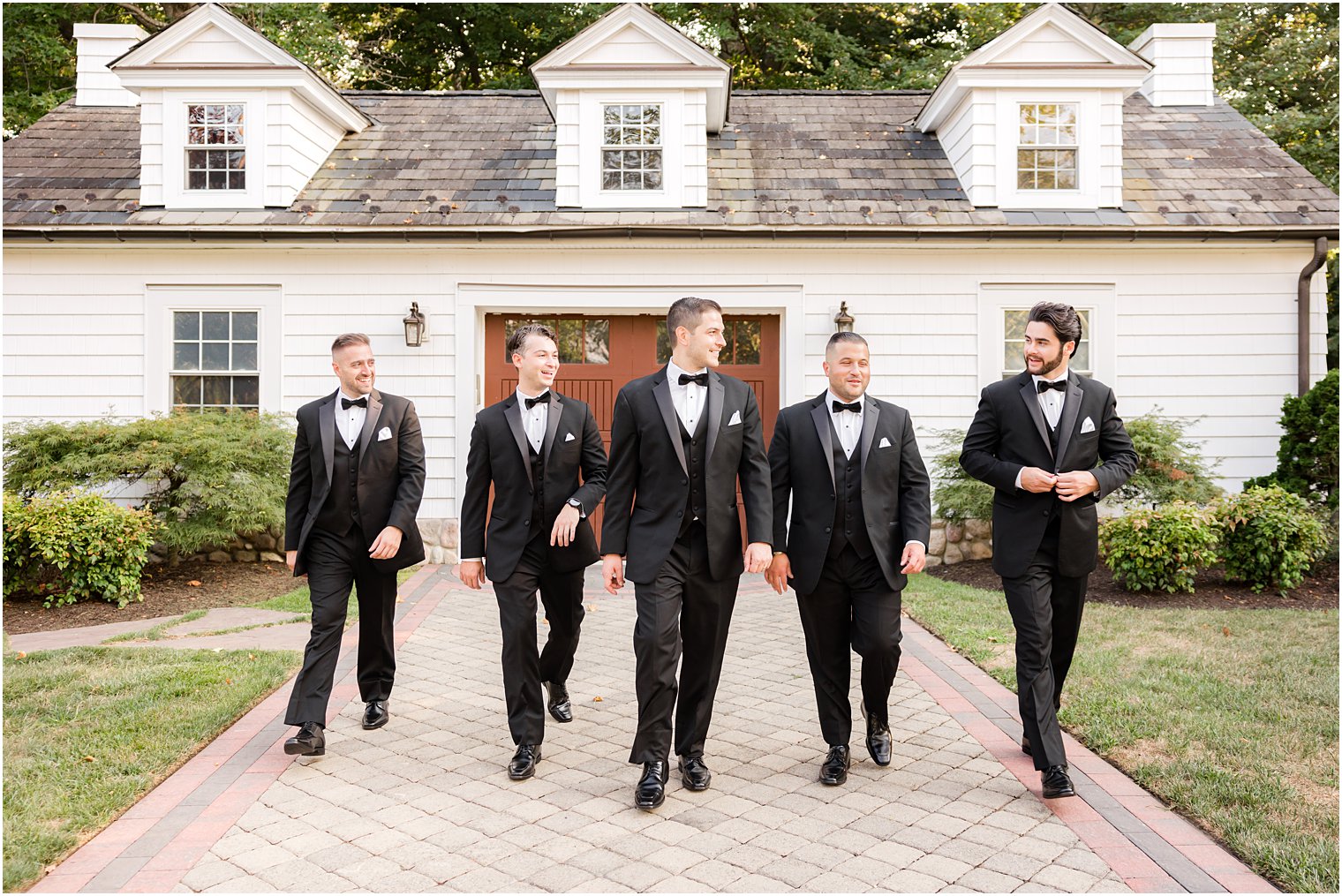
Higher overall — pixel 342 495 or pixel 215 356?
pixel 215 356

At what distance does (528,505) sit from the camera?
4820 millimetres

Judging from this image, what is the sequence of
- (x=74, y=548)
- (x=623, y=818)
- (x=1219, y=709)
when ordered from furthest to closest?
(x=74, y=548) → (x=1219, y=709) → (x=623, y=818)

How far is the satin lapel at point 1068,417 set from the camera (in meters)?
4.47

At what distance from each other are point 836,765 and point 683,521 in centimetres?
136

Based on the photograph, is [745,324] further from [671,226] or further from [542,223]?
[542,223]

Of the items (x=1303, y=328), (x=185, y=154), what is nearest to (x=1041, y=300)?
(x=1303, y=328)

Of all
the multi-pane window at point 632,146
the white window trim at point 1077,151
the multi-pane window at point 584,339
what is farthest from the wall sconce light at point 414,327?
the white window trim at point 1077,151

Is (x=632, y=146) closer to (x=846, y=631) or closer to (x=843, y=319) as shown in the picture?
(x=843, y=319)

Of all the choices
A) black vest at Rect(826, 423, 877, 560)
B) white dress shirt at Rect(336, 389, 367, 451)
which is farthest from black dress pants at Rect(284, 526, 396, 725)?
black vest at Rect(826, 423, 877, 560)

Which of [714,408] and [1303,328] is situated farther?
[1303,328]

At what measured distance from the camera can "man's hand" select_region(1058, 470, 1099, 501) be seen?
14.2ft

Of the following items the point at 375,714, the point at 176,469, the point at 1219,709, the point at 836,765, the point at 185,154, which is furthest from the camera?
the point at 185,154


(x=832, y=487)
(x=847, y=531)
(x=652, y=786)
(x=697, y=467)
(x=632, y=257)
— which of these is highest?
(x=632, y=257)

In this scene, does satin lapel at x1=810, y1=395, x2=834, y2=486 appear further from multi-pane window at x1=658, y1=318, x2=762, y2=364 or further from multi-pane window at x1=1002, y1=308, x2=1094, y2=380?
multi-pane window at x1=1002, y1=308, x2=1094, y2=380
